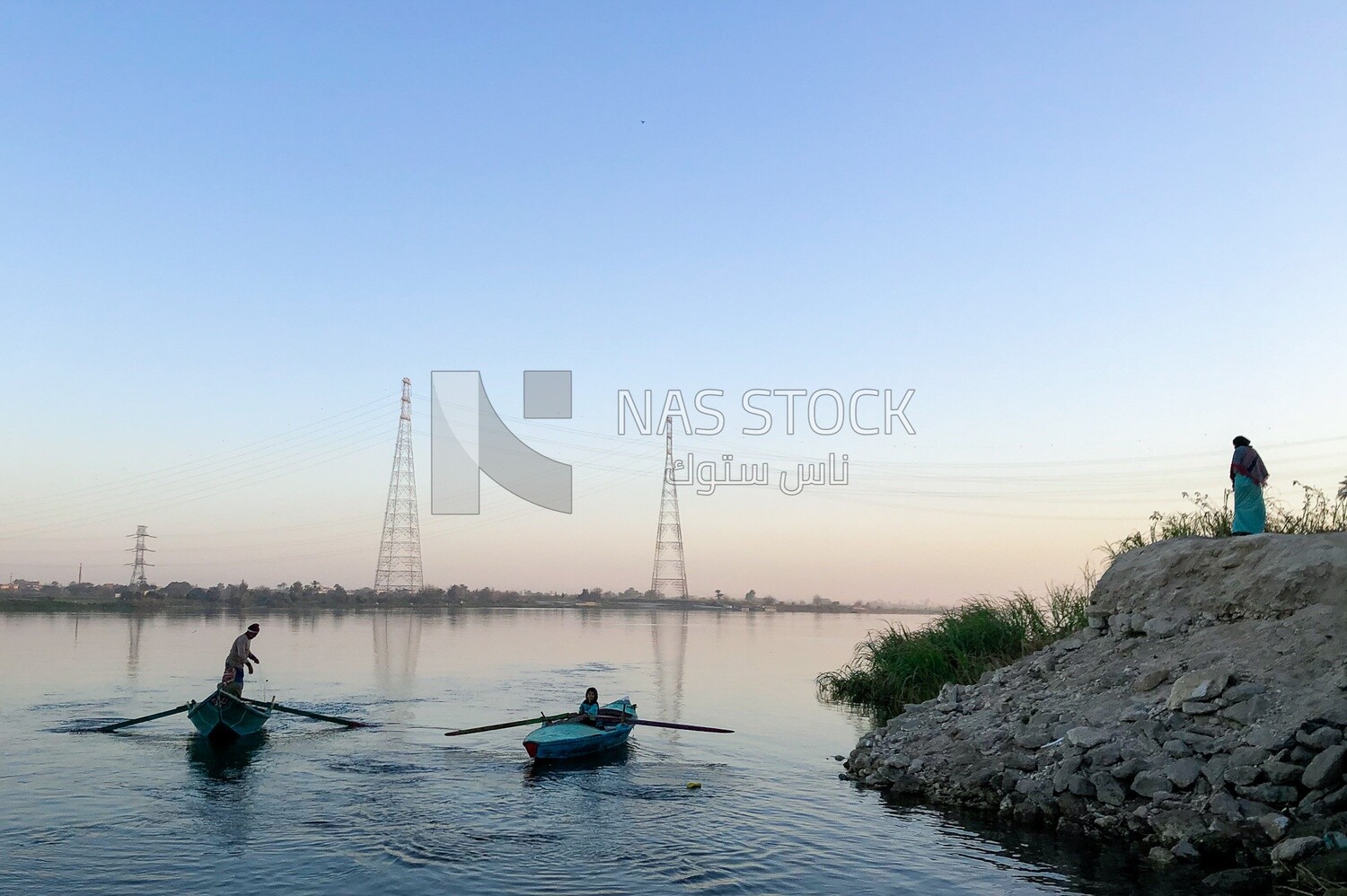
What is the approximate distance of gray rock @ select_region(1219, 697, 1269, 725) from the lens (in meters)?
16.5

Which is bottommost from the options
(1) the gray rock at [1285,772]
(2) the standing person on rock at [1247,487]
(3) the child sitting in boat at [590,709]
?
(3) the child sitting in boat at [590,709]

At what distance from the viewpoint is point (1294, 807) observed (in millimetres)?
14594

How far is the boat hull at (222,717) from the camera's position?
83.4 ft

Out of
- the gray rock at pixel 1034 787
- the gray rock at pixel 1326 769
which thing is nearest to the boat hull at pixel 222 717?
the gray rock at pixel 1034 787

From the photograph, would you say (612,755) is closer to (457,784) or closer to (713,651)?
(457,784)

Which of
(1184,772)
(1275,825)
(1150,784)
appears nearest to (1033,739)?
(1150,784)

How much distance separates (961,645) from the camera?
33688 mm

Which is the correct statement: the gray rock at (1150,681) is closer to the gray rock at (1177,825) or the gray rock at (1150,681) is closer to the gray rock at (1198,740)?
the gray rock at (1198,740)

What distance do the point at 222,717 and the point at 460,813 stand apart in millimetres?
10660

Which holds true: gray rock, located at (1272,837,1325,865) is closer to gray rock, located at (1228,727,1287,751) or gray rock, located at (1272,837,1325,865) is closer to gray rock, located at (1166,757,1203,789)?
gray rock, located at (1228,727,1287,751)

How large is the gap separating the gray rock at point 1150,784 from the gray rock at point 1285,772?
1752 millimetres

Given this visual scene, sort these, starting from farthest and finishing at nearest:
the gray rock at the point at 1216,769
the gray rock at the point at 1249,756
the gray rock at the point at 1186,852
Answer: the gray rock at the point at 1216,769, the gray rock at the point at 1249,756, the gray rock at the point at 1186,852

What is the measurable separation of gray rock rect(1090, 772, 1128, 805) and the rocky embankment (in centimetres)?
2

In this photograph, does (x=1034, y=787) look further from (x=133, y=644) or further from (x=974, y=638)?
(x=133, y=644)
